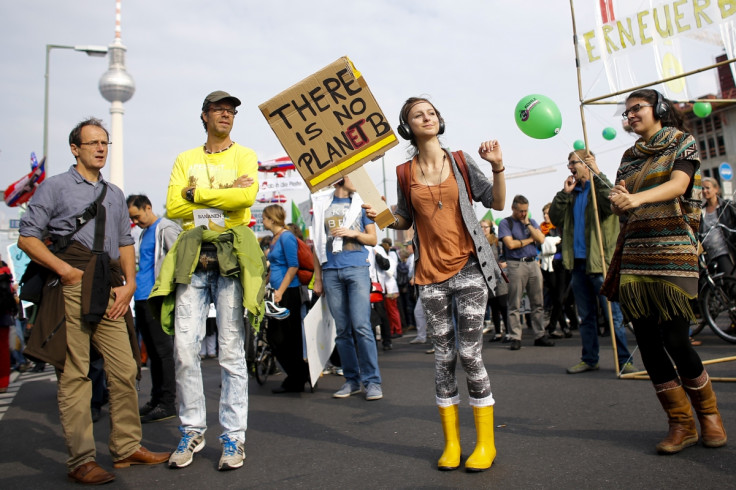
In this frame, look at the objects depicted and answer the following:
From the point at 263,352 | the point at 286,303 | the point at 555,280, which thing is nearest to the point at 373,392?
the point at 286,303

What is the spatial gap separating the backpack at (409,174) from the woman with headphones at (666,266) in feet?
2.68

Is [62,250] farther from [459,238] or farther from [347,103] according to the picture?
[459,238]

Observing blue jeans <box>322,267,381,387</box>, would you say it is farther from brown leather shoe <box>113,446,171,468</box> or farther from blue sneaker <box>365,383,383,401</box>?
brown leather shoe <box>113,446,171,468</box>

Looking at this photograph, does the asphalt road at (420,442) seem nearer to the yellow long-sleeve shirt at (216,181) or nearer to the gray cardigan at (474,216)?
the gray cardigan at (474,216)

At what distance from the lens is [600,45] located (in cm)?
545

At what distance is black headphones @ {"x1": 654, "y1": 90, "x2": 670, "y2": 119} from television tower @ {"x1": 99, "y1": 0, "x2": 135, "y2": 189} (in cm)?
8781

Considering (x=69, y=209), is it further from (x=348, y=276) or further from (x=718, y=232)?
(x=718, y=232)

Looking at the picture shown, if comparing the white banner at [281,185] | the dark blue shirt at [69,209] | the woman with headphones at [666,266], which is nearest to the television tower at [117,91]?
the white banner at [281,185]

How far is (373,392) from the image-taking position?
19.5ft

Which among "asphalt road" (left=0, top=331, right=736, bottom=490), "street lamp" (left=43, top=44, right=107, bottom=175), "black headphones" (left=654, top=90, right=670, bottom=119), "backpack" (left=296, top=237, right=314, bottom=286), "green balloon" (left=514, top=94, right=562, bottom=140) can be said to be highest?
"street lamp" (left=43, top=44, right=107, bottom=175)

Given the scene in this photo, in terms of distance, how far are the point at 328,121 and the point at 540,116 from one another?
1623mm

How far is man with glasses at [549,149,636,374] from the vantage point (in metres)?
6.12

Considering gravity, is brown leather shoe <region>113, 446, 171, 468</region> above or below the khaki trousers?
below

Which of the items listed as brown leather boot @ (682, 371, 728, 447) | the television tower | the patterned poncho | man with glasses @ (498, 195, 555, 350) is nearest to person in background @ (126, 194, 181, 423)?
the patterned poncho
